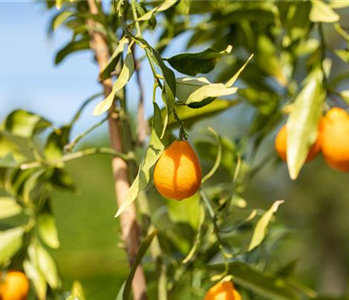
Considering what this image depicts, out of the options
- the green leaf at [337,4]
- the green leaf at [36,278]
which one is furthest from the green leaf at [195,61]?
the green leaf at [36,278]

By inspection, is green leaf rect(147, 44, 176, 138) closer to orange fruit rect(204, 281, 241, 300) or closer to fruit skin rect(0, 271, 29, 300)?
orange fruit rect(204, 281, 241, 300)

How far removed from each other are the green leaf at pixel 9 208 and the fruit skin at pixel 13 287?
10 centimetres

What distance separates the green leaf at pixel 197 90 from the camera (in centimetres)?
41

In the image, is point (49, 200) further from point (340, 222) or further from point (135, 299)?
point (340, 222)

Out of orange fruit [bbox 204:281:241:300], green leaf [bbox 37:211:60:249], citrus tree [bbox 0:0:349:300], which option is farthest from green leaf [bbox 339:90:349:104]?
green leaf [bbox 37:211:60:249]

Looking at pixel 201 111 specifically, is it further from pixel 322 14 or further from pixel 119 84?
pixel 119 84

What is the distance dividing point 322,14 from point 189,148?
23cm

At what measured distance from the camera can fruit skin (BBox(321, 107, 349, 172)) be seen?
607mm

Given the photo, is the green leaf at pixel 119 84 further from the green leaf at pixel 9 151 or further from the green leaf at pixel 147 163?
the green leaf at pixel 9 151

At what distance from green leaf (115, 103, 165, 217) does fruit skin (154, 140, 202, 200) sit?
4cm

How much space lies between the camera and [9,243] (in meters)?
0.68

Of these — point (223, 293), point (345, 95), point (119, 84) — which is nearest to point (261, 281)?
point (223, 293)

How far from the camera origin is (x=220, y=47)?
30.5 inches

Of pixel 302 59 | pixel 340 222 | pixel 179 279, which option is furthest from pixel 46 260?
pixel 340 222
